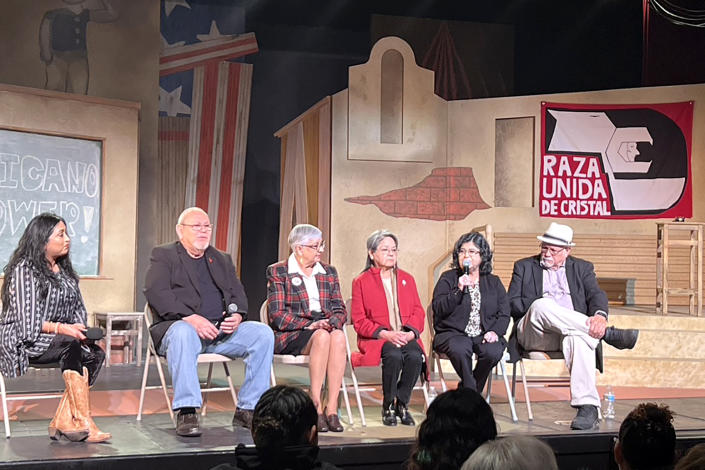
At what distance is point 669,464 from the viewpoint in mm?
2197

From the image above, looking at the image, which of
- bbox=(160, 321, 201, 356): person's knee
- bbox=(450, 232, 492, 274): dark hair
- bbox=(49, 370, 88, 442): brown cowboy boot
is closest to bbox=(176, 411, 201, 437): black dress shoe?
bbox=(160, 321, 201, 356): person's knee

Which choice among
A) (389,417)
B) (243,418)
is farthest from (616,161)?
(243,418)

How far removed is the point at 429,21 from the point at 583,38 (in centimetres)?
185

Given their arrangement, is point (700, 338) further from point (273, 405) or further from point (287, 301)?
point (273, 405)

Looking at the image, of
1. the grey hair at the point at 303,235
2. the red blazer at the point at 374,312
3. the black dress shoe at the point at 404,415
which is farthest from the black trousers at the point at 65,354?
the black dress shoe at the point at 404,415

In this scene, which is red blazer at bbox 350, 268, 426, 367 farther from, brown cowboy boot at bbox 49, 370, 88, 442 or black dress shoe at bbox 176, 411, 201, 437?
brown cowboy boot at bbox 49, 370, 88, 442

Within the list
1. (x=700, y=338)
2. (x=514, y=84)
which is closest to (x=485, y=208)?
(x=700, y=338)

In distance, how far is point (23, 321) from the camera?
419 centimetres

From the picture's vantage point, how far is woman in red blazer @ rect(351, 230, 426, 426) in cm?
475

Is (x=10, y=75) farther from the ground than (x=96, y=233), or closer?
farther from the ground

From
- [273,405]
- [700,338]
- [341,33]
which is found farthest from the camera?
[341,33]

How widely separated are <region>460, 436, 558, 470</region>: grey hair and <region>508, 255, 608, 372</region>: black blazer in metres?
3.47

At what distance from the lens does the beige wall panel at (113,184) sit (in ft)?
25.0

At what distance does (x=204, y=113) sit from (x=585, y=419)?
20.1ft
